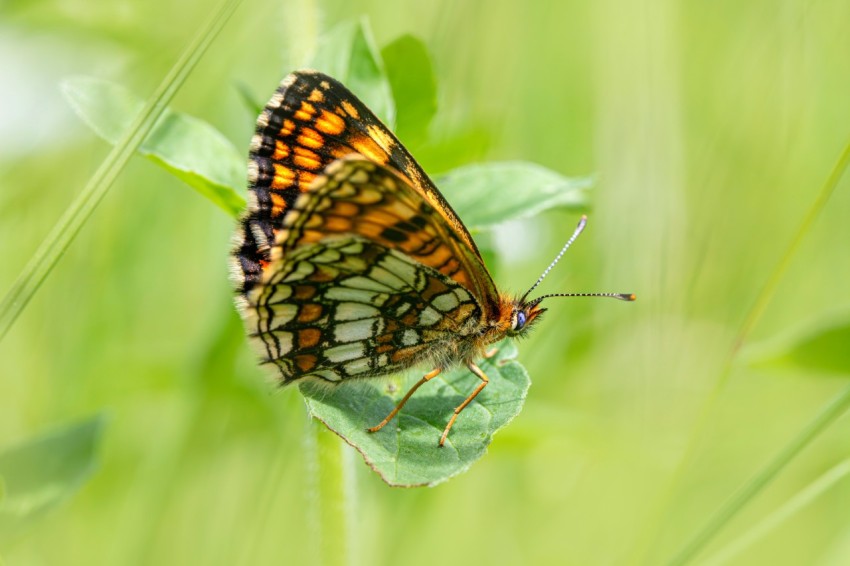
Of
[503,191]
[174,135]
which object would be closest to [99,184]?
[174,135]

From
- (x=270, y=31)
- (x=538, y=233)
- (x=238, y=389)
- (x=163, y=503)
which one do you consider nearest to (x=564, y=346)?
(x=538, y=233)

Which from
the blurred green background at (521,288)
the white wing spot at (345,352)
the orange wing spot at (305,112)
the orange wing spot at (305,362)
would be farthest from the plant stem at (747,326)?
the orange wing spot at (305,112)

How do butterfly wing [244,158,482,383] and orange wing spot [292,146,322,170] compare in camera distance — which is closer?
butterfly wing [244,158,482,383]

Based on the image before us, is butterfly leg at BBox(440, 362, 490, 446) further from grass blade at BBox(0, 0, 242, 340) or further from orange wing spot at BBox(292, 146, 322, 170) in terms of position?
grass blade at BBox(0, 0, 242, 340)

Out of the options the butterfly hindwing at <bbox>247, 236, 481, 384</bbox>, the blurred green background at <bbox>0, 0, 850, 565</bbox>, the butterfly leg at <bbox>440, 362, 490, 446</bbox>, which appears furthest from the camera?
the blurred green background at <bbox>0, 0, 850, 565</bbox>

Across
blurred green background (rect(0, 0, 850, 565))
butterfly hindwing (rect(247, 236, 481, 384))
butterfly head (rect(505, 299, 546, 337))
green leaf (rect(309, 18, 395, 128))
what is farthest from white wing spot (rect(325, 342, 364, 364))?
green leaf (rect(309, 18, 395, 128))

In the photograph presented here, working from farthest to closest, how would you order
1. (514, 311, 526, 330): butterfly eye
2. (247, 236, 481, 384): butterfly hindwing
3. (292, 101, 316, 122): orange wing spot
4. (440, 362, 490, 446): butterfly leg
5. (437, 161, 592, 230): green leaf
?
(514, 311, 526, 330): butterfly eye
(437, 161, 592, 230): green leaf
(292, 101, 316, 122): orange wing spot
(247, 236, 481, 384): butterfly hindwing
(440, 362, 490, 446): butterfly leg

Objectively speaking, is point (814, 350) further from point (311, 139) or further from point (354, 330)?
point (311, 139)

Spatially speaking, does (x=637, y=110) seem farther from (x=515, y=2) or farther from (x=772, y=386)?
(x=772, y=386)
